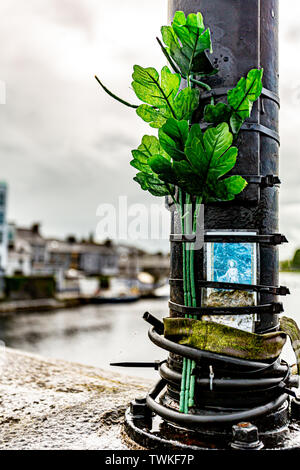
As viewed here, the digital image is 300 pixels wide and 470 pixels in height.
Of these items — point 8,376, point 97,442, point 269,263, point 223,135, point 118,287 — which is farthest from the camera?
point 118,287

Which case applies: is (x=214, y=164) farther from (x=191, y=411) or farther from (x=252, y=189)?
(x=191, y=411)

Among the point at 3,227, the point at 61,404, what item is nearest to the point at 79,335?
the point at 3,227

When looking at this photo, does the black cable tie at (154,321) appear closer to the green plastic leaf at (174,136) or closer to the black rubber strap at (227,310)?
the black rubber strap at (227,310)

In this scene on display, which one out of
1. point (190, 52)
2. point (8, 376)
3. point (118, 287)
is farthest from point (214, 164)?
point (118, 287)

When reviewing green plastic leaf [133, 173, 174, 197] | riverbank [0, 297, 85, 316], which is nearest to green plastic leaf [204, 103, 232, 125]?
green plastic leaf [133, 173, 174, 197]

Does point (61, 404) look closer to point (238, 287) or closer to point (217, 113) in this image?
point (238, 287)

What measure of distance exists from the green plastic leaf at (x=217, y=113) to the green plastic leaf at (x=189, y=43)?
0.22 meters

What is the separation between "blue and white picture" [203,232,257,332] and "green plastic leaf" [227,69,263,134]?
1.75 feet

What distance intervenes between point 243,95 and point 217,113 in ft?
0.44

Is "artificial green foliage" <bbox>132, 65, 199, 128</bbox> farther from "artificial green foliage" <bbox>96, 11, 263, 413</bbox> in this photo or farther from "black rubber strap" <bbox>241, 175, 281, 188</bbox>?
"black rubber strap" <bbox>241, 175, 281, 188</bbox>

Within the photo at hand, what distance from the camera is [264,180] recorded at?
2.14 metres

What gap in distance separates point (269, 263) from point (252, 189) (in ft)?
1.23

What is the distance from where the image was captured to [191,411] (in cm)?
201

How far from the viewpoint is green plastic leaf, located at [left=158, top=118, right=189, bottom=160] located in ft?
6.40
